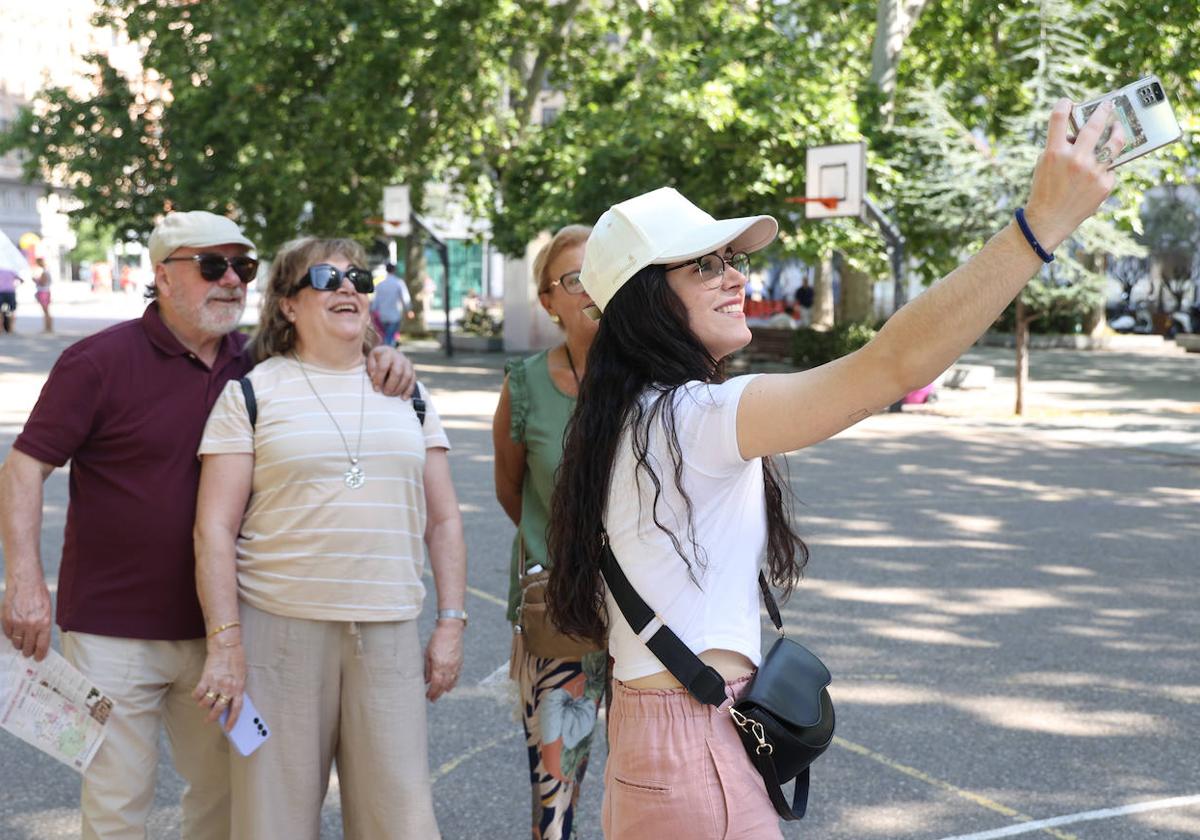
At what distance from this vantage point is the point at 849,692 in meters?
6.02

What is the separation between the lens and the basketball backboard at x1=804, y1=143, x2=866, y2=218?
19500mm

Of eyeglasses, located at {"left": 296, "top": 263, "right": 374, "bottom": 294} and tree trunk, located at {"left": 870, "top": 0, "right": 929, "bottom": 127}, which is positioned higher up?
tree trunk, located at {"left": 870, "top": 0, "right": 929, "bottom": 127}

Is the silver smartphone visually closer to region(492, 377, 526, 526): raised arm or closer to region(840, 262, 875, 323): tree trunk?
region(492, 377, 526, 526): raised arm

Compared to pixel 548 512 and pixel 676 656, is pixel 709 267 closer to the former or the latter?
pixel 676 656

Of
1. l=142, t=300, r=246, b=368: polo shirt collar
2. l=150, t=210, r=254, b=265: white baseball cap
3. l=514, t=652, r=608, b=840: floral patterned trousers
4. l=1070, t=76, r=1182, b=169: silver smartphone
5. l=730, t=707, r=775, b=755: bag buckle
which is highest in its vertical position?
l=1070, t=76, r=1182, b=169: silver smartphone

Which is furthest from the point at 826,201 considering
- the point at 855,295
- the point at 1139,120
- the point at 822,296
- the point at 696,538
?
the point at 1139,120

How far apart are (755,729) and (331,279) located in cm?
165

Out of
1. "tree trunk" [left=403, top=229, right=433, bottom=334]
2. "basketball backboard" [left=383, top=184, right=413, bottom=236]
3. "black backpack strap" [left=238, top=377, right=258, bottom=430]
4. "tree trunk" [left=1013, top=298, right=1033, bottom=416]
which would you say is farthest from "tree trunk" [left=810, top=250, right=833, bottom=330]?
"black backpack strap" [left=238, top=377, right=258, bottom=430]

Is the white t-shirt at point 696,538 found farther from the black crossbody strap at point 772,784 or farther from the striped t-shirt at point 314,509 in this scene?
the striped t-shirt at point 314,509

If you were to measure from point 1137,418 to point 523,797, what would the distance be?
14449 mm

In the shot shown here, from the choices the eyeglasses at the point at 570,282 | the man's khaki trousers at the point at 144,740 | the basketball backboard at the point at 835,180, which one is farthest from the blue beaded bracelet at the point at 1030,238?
the basketball backboard at the point at 835,180

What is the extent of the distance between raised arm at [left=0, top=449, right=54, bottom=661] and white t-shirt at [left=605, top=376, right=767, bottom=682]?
5.36 ft

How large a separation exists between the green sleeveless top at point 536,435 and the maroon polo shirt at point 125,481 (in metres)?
0.78

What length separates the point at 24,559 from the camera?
3.34 metres
